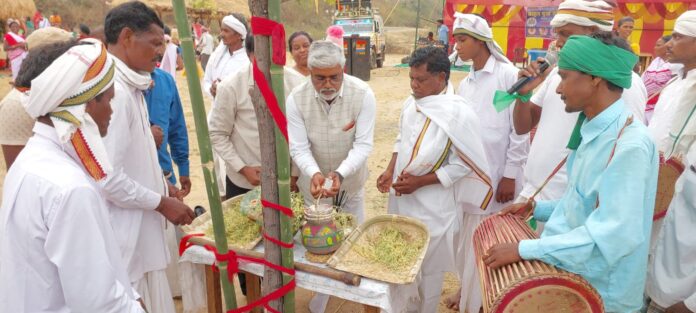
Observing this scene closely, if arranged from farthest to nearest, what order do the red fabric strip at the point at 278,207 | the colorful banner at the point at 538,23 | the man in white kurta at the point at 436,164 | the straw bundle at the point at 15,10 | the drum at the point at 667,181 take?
the straw bundle at the point at 15,10, the colorful banner at the point at 538,23, the man in white kurta at the point at 436,164, the drum at the point at 667,181, the red fabric strip at the point at 278,207

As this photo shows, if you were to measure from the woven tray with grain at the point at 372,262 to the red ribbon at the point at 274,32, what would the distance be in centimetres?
111

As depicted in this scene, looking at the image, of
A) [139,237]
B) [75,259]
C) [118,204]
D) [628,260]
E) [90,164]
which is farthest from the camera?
[139,237]

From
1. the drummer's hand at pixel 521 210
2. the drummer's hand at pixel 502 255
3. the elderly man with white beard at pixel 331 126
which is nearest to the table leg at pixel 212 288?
the elderly man with white beard at pixel 331 126

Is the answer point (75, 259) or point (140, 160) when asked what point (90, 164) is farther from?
point (140, 160)

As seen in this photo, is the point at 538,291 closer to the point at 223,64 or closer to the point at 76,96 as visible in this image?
the point at 76,96

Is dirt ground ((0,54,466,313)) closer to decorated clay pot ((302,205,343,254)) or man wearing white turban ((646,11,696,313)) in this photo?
decorated clay pot ((302,205,343,254))

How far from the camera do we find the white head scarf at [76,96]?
60.7 inches

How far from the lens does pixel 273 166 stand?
213 centimetres

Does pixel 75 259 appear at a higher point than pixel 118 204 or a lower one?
higher

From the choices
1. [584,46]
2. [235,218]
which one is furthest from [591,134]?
[235,218]

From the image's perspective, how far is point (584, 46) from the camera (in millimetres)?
1946

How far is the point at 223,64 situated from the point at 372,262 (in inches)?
158

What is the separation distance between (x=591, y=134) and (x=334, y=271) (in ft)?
4.55

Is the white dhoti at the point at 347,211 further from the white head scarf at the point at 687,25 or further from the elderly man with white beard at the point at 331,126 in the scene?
the white head scarf at the point at 687,25
